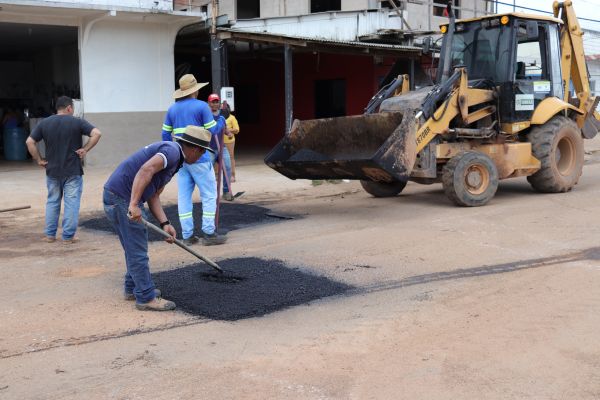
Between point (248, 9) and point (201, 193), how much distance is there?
54.8 ft

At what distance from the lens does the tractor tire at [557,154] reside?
1002 cm

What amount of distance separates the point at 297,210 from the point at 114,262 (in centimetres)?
353

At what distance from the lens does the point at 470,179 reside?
926 centimetres

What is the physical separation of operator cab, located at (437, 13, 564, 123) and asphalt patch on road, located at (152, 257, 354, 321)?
17.3 ft

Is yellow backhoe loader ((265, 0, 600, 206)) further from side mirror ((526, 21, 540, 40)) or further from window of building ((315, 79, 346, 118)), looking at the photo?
window of building ((315, 79, 346, 118))

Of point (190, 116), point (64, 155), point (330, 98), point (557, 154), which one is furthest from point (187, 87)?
point (330, 98)

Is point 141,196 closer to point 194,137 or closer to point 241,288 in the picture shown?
point 194,137

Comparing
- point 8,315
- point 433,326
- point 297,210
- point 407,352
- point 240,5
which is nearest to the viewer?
point 407,352

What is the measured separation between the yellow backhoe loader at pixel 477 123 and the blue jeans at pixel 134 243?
3720 mm

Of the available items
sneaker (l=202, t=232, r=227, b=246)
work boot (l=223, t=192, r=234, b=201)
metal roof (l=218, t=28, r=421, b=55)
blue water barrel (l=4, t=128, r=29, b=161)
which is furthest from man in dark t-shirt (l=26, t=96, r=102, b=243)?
blue water barrel (l=4, t=128, r=29, b=161)

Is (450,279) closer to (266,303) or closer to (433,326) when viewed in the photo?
(433,326)

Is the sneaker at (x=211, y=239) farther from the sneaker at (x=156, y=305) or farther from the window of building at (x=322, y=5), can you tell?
the window of building at (x=322, y=5)

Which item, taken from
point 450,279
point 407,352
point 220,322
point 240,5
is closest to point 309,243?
point 450,279

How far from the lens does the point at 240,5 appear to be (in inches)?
887
